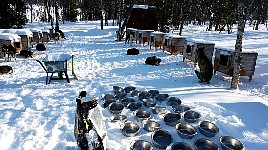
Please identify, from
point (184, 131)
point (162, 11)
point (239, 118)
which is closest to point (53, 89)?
point (184, 131)

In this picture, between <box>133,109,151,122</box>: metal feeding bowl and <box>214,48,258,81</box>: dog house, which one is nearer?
<box>133,109,151,122</box>: metal feeding bowl

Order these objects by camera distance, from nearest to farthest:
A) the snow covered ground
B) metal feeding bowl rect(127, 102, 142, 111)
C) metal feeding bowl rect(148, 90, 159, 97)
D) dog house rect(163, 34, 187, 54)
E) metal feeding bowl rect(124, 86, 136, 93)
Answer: the snow covered ground < metal feeding bowl rect(127, 102, 142, 111) < metal feeding bowl rect(148, 90, 159, 97) < metal feeding bowl rect(124, 86, 136, 93) < dog house rect(163, 34, 187, 54)

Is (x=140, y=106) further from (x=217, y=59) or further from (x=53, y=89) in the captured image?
(x=217, y=59)

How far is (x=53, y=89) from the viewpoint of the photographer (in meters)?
9.34

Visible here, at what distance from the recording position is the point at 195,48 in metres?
13.8

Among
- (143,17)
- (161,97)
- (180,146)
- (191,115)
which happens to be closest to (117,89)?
(161,97)

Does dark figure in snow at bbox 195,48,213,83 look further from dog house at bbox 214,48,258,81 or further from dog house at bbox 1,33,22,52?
dog house at bbox 1,33,22,52

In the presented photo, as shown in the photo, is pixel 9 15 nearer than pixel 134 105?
No

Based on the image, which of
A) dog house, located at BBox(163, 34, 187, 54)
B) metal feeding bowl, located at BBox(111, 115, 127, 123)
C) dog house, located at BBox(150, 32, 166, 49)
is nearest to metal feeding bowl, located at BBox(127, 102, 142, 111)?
metal feeding bowl, located at BBox(111, 115, 127, 123)

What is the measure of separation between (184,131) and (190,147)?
3.02 feet

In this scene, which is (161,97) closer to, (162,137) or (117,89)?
(117,89)

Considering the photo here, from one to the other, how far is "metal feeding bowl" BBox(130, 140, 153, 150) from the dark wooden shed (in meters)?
25.9

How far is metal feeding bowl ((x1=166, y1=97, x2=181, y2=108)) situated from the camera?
7609 millimetres

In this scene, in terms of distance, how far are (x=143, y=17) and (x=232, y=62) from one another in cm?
2048
